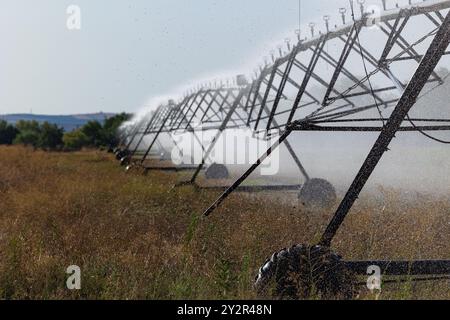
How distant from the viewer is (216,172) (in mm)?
21250

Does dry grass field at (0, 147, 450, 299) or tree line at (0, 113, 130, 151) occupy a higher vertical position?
tree line at (0, 113, 130, 151)

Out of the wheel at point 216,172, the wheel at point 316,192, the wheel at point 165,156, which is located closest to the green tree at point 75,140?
the wheel at point 165,156

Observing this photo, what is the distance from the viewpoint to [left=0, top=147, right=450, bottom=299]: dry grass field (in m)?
5.54

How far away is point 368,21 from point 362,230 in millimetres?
3293

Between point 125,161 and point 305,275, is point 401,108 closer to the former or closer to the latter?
point 305,275

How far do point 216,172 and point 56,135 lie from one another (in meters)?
51.5

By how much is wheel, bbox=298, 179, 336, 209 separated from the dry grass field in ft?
2.83

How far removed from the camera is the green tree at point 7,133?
72.0 metres

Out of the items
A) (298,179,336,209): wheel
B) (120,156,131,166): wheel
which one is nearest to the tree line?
(120,156,131,166): wheel

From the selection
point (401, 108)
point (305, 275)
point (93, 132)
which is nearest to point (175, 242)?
point (305, 275)

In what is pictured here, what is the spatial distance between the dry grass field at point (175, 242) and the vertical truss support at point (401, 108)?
817 mm

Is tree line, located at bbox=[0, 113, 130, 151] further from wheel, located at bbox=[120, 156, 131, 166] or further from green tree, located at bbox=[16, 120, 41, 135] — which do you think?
wheel, located at bbox=[120, 156, 131, 166]

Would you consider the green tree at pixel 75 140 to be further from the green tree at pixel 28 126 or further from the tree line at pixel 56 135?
the green tree at pixel 28 126
